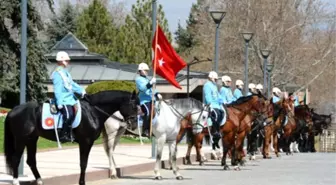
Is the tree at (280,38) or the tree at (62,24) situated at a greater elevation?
the tree at (62,24)

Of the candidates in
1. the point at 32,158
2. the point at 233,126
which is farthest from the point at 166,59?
the point at 32,158

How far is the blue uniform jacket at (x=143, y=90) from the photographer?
822 inches

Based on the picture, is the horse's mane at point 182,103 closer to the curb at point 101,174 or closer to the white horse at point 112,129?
the white horse at point 112,129

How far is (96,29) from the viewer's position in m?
79.1

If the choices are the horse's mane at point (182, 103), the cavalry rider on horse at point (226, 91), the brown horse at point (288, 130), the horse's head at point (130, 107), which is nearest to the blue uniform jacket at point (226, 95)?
the cavalry rider on horse at point (226, 91)

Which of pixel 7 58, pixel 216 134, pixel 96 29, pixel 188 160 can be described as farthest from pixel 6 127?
pixel 96 29

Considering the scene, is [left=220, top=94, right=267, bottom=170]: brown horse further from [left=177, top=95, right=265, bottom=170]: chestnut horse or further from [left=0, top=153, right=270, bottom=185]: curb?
[left=0, top=153, right=270, bottom=185]: curb

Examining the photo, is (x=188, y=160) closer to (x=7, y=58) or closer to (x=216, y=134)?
(x=216, y=134)

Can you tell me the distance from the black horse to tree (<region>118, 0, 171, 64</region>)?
185 feet

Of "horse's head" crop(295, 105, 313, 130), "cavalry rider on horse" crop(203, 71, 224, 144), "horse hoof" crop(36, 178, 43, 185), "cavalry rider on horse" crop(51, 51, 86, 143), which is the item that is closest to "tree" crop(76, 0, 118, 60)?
"horse's head" crop(295, 105, 313, 130)

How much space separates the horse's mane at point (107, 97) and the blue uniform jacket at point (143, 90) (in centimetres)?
163

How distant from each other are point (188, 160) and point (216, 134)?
2.84 metres

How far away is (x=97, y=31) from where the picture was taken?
79.4 metres

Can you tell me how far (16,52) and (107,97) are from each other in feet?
77.9
